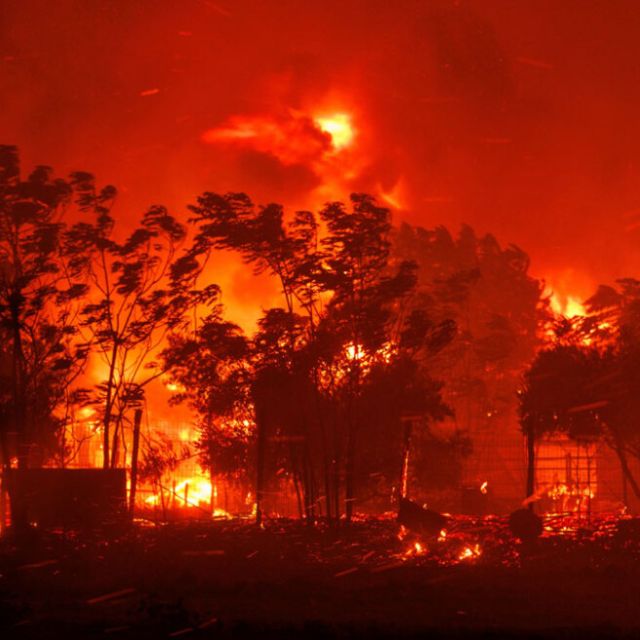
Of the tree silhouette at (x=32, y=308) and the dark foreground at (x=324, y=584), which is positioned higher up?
the tree silhouette at (x=32, y=308)

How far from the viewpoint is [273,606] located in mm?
10094

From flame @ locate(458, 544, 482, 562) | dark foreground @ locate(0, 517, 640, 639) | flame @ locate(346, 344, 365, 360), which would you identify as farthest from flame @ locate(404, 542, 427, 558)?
flame @ locate(346, 344, 365, 360)

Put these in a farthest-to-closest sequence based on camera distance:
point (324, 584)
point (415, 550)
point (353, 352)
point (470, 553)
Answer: point (353, 352)
point (415, 550)
point (470, 553)
point (324, 584)

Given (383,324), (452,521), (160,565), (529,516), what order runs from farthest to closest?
(383,324)
(452,521)
(529,516)
(160,565)

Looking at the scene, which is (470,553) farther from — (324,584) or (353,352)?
(353,352)

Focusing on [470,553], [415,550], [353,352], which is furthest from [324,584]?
[353,352]

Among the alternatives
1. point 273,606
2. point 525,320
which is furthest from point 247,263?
point 525,320

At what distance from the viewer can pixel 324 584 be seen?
1140cm

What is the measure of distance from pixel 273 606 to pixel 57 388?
14.5 m

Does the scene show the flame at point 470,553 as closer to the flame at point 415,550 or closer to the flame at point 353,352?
the flame at point 415,550

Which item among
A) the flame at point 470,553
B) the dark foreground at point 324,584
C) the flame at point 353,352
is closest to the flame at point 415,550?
the dark foreground at point 324,584

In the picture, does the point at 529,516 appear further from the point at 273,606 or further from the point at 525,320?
the point at 525,320

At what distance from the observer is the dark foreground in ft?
29.1

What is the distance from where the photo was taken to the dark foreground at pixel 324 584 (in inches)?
349
